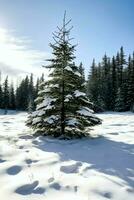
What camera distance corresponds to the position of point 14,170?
28.8 feet

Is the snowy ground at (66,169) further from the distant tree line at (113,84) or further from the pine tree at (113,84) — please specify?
the pine tree at (113,84)

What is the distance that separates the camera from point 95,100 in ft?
187

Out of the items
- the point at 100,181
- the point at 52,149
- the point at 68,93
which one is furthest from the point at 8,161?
the point at 68,93

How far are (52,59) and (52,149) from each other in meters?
5.57

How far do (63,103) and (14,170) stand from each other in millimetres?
6343

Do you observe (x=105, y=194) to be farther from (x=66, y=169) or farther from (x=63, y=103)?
(x=63, y=103)

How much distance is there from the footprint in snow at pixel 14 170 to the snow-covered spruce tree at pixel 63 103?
495 cm

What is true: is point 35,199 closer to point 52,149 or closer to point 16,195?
point 16,195

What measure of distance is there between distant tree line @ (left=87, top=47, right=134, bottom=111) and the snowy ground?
128 feet

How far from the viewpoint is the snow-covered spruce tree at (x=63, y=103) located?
14117 mm

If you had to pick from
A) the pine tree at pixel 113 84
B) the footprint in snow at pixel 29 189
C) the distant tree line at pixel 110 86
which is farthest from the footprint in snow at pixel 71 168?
the pine tree at pixel 113 84

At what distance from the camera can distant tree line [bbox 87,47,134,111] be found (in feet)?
178

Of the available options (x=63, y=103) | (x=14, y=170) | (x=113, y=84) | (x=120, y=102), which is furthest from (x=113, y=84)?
(x=14, y=170)

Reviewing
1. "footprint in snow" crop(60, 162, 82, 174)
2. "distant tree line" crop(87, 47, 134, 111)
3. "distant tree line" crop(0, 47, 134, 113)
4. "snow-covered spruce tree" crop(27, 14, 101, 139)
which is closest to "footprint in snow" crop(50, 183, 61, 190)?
"footprint in snow" crop(60, 162, 82, 174)
